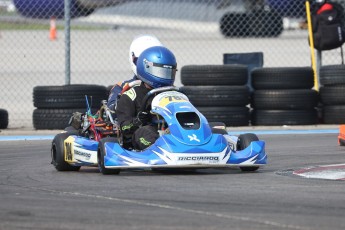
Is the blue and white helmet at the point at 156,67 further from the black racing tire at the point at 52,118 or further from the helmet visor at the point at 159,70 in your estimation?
the black racing tire at the point at 52,118

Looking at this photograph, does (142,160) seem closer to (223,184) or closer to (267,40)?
(223,184)

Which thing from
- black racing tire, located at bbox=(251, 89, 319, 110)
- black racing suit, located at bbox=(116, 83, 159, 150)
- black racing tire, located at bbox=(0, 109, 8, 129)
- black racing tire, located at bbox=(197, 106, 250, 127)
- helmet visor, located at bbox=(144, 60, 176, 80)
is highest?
helmet visor, located at bbox=(144, 60, 176, 80)

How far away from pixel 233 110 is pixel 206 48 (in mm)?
10460

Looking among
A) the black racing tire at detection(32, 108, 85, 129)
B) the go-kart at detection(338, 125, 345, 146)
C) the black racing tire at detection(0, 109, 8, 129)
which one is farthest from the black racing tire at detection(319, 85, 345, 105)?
the black racing tire at detection(0, 109, 8, 129)

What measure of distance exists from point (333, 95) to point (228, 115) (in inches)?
55.3

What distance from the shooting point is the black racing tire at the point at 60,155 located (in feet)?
31.3

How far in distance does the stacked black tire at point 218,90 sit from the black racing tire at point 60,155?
4.36 m

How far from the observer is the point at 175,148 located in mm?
8555

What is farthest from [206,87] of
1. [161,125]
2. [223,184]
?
[223,184]

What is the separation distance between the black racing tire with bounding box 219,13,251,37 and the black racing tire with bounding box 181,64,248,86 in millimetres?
10058

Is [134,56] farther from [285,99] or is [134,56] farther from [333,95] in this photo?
[333,95]

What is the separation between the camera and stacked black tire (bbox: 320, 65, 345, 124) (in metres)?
14.1

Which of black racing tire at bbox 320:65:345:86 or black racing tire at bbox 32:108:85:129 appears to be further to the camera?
black racing tire at bbox 320:65:345:86

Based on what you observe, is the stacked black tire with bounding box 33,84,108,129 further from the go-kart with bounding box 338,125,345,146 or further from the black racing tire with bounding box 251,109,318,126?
the go-kart with bounding box 338,125,345,146
